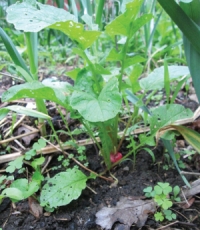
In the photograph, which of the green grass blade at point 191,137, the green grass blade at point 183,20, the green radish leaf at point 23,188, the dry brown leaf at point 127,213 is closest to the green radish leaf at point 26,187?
the green radish leaf at point 23,188

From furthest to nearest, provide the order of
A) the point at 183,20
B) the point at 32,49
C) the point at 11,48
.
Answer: the point at 32,49 < the point at 11,48 < the point at 183,20

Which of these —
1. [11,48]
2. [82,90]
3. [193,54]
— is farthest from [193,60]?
[11,48]

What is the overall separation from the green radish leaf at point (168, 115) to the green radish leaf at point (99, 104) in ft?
0.63

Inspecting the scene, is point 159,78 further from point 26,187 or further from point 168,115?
point 26,187

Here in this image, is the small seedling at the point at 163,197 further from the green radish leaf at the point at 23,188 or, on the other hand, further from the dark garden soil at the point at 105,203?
the green radish leaf at the point at 23,188

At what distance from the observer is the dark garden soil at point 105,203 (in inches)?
26.8

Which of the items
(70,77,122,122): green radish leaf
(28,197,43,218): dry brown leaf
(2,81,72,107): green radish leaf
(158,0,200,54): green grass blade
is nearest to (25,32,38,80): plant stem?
(2,81,72,107): green radish leaf

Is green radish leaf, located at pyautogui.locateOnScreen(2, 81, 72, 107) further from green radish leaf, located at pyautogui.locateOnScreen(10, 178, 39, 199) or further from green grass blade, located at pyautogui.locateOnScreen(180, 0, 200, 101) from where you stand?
green grass blade, located at pyautogui.locateOnScreen(180, 0, 200, 101)

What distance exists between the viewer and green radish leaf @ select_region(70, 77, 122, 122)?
0.63m

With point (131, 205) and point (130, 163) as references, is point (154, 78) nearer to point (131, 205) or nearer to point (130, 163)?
point (130, 163)

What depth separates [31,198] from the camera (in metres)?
0.76

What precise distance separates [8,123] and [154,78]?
68 cm

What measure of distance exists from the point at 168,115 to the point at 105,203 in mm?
336

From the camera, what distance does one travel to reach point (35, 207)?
74 centimetres
